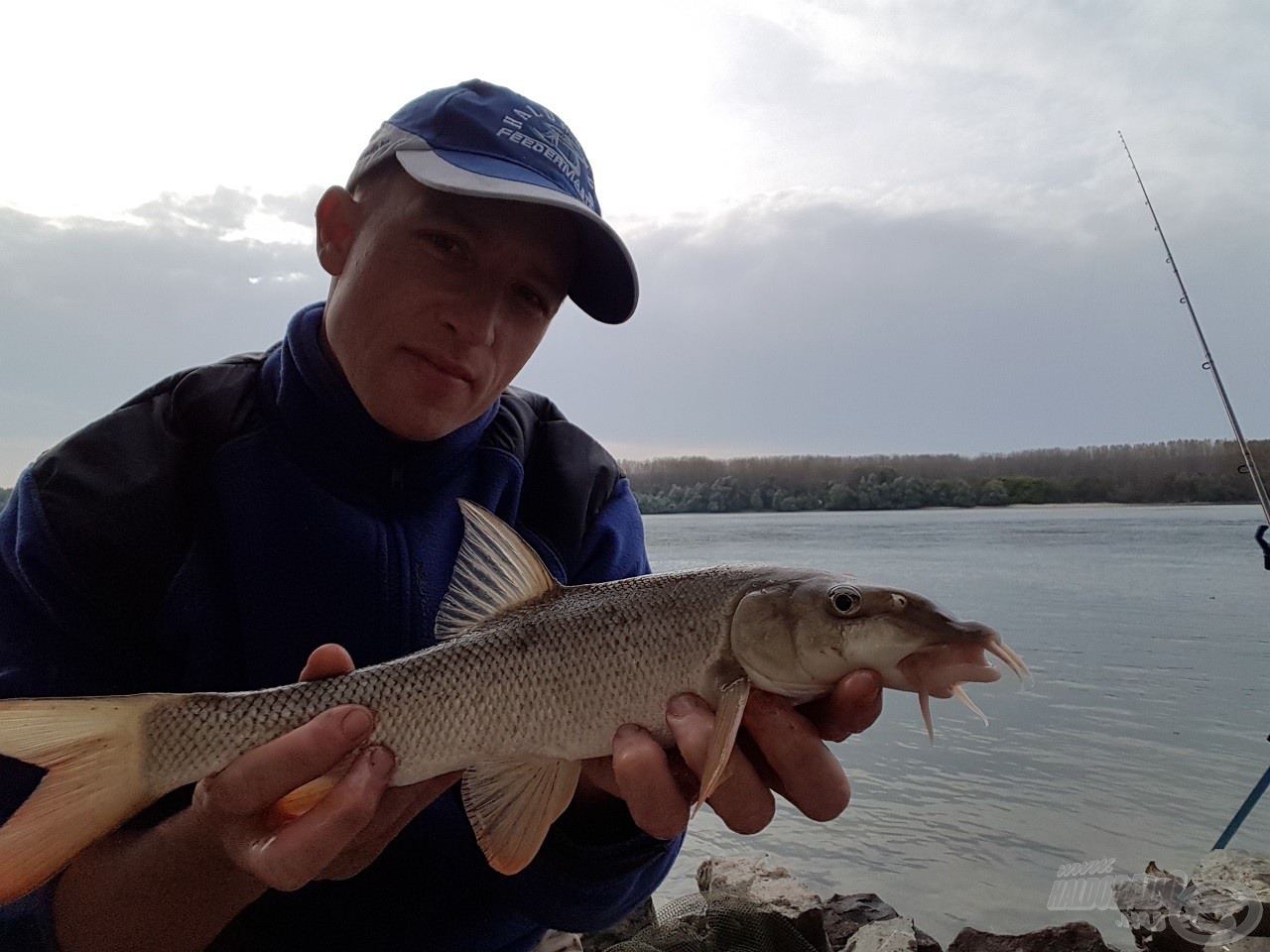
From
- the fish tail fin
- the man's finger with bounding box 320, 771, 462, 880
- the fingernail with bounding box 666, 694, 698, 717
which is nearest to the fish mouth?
the fingernail with bounding box 666, 694, 698, 717

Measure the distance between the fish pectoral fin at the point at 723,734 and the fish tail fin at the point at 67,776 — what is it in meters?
1.30

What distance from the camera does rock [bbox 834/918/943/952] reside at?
3783 millimetres

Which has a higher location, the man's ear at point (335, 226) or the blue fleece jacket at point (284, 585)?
the man's ear at point (335, 226)

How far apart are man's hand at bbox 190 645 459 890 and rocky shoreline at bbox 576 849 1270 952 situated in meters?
1.76

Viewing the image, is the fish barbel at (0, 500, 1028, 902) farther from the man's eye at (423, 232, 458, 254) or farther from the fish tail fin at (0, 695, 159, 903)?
the man's eye at (423, 232, 458, 254)

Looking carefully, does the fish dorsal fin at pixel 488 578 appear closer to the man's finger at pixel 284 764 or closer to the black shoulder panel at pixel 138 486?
the man's finger at pixel 284 764

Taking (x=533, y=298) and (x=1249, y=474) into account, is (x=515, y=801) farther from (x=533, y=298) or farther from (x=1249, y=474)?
(x=1249, y=474)

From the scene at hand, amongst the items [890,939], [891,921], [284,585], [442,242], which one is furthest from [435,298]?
[891,921]

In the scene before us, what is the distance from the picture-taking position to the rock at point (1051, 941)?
3.85 metres

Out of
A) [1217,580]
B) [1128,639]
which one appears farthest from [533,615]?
[1217,580]

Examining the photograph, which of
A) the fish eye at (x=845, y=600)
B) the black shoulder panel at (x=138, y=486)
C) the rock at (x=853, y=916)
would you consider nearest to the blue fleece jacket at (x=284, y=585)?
the black shoulder panel at (x=138, y=486)

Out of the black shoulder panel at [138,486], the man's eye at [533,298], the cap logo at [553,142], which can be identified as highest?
the cap logo at [553,142]

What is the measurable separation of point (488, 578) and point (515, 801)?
1.93 ft

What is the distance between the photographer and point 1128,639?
10.5 meters
